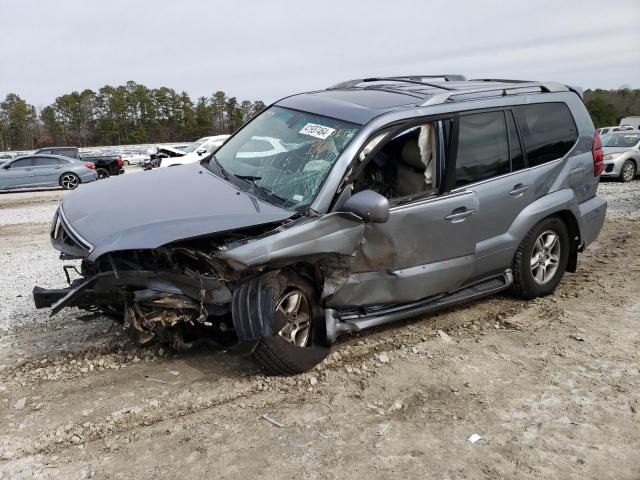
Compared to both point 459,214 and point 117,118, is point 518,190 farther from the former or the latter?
point 117,118

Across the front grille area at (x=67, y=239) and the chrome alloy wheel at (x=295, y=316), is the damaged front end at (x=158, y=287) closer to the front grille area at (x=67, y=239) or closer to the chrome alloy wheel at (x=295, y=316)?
the front grille area at (x=67, y=239)

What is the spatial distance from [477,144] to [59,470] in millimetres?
3783

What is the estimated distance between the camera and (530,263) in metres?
5.21

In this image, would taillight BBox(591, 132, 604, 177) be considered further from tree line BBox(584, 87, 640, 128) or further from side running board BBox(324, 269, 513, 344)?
tree line BBox(584, 87, 640, 128)

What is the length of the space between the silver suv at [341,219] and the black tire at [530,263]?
18mm

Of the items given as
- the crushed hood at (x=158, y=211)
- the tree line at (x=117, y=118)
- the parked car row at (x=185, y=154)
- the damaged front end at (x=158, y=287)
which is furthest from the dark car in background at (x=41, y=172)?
the tree line at (x=117, y=118)

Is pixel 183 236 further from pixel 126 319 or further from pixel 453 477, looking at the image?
pixel 453 477

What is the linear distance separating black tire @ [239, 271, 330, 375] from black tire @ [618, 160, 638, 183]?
14551 millimetres

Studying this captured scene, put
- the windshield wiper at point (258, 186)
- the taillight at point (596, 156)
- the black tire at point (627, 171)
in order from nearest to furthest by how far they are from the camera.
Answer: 1. the windshield wiper at point (258, 186)
2. the taillight at point (596, 156)
3. the black tire at point (627, 171)

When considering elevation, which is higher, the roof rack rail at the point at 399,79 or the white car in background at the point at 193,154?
the roof rack rail at the point at 399,79

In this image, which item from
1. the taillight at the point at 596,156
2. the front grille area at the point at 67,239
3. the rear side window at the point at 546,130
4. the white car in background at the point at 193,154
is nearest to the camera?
Result: the front grille area at the point at 67,239

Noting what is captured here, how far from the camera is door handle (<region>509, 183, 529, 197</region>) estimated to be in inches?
192

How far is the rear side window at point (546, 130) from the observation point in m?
5.07

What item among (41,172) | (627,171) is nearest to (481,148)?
(627,171)
